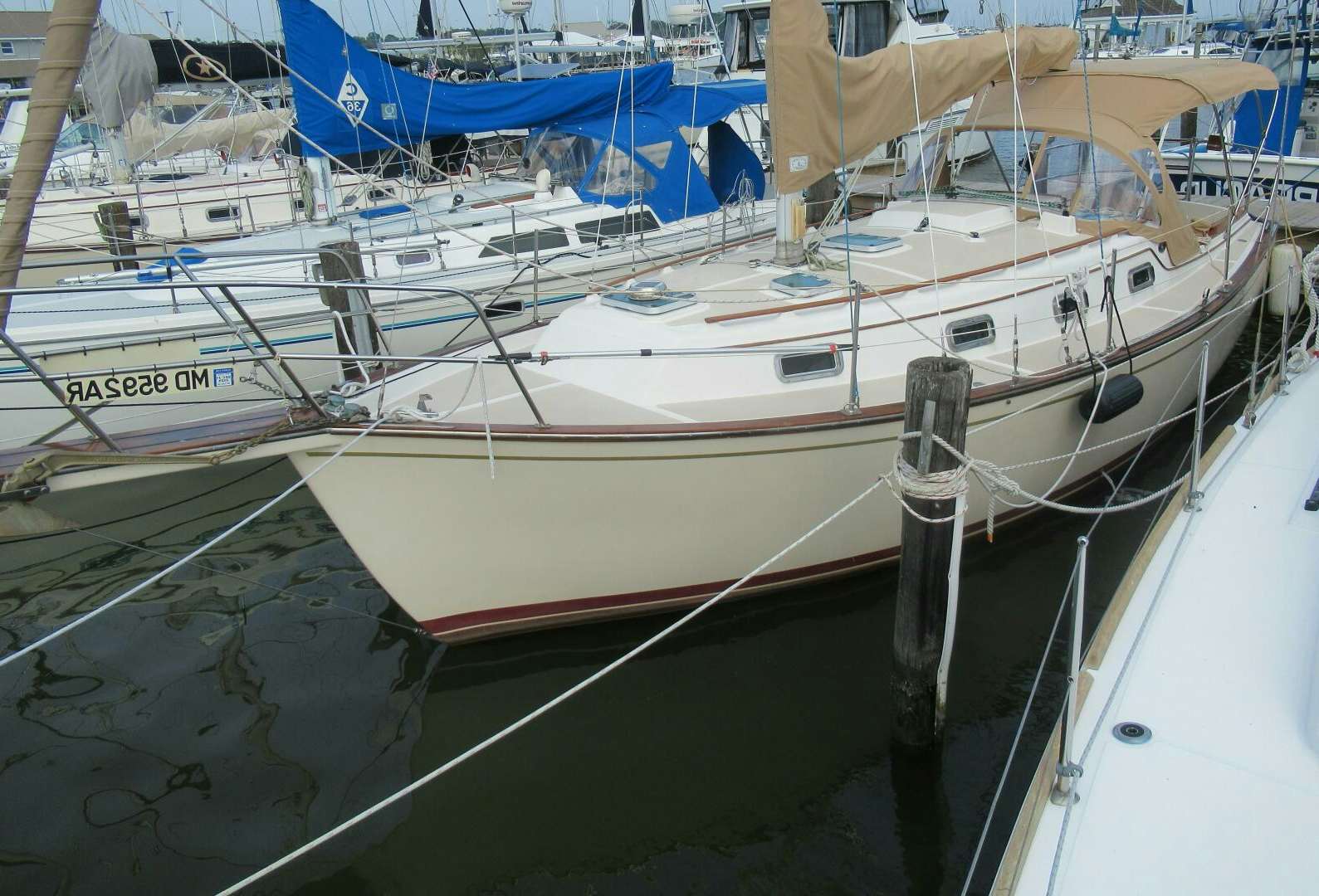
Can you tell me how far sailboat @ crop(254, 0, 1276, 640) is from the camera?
5.14m

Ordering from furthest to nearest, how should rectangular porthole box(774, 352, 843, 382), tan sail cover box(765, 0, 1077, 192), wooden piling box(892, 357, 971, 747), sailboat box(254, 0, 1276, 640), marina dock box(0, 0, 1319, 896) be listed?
tan sail cover box(765, 0, 1077, 192)
rectangular porthole box(774, 352, 843, 382)
sailboat box(254, 0, 1276, 640)
wooden piling box(892, 357, 971, 747)
marina dock box(0, 0, 1319, 896)

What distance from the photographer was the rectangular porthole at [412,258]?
33.4 feet

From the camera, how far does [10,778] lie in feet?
16.9

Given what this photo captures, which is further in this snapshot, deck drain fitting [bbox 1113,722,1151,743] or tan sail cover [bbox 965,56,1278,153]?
tan sail cover [bbox 965,56,1278,153]

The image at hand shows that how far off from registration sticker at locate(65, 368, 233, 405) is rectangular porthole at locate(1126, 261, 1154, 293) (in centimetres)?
664

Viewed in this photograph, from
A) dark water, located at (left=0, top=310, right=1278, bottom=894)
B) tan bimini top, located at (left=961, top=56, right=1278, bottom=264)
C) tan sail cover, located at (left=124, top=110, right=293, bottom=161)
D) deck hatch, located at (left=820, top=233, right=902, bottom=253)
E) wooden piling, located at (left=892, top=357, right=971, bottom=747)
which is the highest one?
tan bimini top, located at (left=961, top=56, right=1278, bottom=264)

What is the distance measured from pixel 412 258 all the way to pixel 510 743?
649cm

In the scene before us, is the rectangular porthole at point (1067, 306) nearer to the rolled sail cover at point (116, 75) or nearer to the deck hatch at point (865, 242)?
the deck hatch at point (865, 242)

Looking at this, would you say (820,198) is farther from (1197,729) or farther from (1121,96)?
(1197,729)

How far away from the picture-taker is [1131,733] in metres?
3.09

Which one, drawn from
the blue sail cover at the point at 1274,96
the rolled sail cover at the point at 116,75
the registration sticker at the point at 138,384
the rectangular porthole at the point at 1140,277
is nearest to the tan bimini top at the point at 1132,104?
the rectangular porthole at the point at 1140,277

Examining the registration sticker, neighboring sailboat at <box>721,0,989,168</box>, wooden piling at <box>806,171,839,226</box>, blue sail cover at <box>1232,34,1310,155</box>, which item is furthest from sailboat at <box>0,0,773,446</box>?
blue sail cover at <box>1232,34,1310,155</box>

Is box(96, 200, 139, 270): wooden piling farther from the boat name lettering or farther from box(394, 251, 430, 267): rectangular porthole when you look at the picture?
box(394, 251, 430, 267): rectangular porthole

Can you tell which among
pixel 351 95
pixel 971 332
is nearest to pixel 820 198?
pixel 971 332
